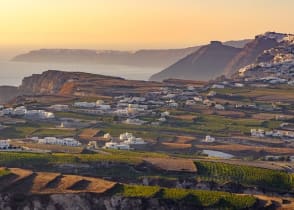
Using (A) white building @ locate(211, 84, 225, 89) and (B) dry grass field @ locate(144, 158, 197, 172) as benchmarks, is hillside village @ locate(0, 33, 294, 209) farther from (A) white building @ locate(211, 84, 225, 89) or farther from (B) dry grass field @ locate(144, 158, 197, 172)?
(A) white building @ locate(211, 84, 225, 89)

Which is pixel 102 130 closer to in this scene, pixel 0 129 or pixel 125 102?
pixel 0 129

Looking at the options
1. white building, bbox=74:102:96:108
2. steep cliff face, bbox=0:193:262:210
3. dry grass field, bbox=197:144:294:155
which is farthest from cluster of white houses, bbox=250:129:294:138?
steep cliff face, bbox=0:193:262:210

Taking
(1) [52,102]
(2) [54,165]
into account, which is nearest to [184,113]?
(1) [52,102]

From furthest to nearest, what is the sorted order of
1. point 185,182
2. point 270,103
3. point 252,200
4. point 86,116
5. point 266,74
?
point 266,74 < point 270,103 < point 86,116 < point 185,182 < point 252,200

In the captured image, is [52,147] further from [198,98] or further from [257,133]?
[198,98]

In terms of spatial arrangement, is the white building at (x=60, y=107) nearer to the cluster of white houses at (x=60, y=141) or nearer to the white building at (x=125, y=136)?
the white building at (x=125, y=136)

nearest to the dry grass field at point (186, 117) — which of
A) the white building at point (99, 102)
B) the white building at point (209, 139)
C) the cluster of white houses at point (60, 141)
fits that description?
the white building at point (209, 139)

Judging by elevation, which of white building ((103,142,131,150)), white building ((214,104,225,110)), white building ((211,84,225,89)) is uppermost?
white building ((211,84,225,89))
